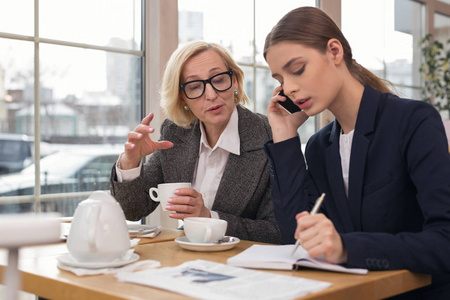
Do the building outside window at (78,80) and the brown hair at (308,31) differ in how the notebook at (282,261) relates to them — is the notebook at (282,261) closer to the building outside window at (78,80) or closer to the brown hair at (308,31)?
the brown hair at (308,31)

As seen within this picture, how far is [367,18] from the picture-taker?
13.3 ft

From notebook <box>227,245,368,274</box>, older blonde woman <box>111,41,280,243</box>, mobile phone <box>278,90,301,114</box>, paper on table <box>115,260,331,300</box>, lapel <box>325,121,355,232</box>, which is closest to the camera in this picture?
paper on table <box>115,260,331,300</box>

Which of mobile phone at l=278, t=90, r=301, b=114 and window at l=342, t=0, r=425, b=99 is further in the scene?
window at l=342, t=0, r=425, b=99

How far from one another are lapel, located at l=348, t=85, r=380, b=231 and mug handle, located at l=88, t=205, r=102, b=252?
650 mm

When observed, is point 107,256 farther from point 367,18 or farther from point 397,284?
point 367,18

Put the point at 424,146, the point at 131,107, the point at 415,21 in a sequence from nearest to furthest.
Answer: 1. the point at 424,146
2. the point at 131,107
3. the point at 415,21

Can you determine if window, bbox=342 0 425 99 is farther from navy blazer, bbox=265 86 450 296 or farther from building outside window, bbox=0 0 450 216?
navy blazer, bbox=265 86 450 296

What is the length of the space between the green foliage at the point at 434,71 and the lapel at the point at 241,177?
10.3 ft

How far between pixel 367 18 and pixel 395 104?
9.72ft

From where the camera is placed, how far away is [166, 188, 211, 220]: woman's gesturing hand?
1.46m

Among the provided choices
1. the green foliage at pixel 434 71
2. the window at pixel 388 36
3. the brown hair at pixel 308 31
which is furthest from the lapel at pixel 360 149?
the green foliage at pixel 434 71

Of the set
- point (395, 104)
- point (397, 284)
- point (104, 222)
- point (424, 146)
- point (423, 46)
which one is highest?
point (423, 46)

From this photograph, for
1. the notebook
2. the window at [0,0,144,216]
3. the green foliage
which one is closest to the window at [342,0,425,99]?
the green foliage

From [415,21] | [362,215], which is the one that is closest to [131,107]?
[362,215]
